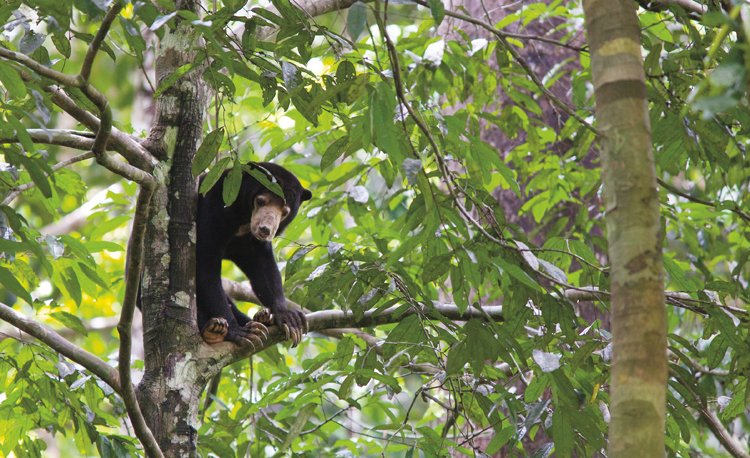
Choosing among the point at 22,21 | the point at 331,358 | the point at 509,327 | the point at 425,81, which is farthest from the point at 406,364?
the point at 22,21

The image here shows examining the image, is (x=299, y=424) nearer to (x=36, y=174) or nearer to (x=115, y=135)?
(x=115, y=135)

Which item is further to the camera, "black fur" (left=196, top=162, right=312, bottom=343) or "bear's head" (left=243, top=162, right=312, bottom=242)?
"bear's head" (left=243, top=162, right=312, bottom=242)

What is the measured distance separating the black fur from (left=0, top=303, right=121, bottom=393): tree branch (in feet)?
3.29

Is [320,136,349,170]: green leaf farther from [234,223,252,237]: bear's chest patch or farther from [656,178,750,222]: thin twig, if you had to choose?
[234,223,252,237]: bear's chest patch

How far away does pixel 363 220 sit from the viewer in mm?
5320

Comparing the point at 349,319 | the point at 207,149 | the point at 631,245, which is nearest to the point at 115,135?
the point at 207,149

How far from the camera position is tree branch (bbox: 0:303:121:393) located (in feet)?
8.79

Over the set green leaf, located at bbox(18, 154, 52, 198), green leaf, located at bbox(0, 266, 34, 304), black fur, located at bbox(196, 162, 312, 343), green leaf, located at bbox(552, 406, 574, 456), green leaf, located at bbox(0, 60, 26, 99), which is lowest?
green leaf, located at bbox(552, 406, 574, 456)

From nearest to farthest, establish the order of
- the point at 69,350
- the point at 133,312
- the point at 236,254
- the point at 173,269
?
the point at 133,312, the point at 69,350, the point at 173,269, the point at 236,254

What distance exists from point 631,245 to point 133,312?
1.50m

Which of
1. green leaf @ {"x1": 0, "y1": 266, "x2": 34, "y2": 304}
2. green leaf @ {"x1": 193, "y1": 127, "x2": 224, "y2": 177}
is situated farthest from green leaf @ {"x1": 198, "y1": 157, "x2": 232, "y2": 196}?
green leaf @ {"x1": 0, "y1": 266, "x2": 34, "y2": 304}

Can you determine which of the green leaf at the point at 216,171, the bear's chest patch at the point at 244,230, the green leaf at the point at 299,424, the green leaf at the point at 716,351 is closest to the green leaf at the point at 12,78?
the green leaf at the point at 216,171

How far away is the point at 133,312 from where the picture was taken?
8.52 feet

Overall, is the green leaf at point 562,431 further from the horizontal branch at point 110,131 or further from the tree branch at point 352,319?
the horizontal branch at point 110,131
